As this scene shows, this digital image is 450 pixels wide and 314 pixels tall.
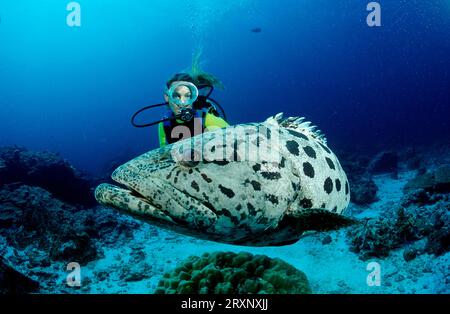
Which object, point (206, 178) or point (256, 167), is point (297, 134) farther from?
point (206, 178)

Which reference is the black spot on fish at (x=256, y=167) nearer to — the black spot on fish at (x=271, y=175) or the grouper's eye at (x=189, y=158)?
the black spot on fish at (x=271, y=175)

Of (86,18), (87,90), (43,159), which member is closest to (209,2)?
(86,18)

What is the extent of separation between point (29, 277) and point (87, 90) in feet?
574

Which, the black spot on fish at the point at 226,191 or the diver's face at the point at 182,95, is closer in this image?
the black spot on fish at the point at 226,191

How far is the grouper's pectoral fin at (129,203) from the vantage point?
2350mm

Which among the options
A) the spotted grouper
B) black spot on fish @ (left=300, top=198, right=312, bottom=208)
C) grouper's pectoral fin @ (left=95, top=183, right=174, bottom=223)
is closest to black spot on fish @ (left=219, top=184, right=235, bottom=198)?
the spotted grouper

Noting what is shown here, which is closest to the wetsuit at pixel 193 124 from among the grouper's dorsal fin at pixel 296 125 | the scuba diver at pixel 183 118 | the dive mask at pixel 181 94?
the scuba diver at pixel 183 118

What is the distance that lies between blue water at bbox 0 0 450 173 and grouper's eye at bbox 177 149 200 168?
9379 centimetres

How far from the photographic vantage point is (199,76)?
4.79m

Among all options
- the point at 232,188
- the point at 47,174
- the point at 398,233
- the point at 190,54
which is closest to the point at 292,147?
the point at 232,188

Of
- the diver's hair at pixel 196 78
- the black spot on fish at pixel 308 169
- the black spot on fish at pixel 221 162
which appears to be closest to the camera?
the black spot on fish at pixel 221 162

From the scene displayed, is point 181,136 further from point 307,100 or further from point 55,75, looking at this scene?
point 55,75

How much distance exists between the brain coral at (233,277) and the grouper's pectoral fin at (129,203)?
2.35m

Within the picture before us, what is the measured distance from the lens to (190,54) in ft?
393
